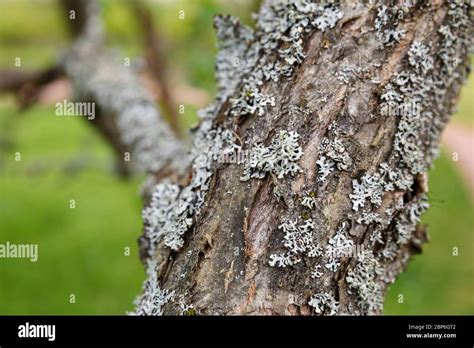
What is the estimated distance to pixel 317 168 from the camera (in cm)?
126

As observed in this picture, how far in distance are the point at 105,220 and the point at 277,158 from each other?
20.7 feet

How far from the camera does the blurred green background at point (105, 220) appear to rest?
374cm

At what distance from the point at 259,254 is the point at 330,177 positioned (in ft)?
0.76

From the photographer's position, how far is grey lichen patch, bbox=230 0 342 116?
1333 millimetres

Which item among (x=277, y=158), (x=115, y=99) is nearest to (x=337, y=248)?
(x=277, y=158)

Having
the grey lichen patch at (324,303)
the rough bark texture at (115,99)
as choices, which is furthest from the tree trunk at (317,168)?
the rough bark texture at (115,99)

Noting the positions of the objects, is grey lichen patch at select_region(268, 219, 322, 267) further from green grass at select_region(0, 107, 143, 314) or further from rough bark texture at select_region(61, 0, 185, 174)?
green grass at select_region(0, 107, 143, 314)

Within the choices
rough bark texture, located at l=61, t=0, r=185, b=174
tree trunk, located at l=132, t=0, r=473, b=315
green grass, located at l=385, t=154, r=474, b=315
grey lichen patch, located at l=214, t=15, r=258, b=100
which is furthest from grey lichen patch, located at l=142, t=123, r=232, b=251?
green grass, located at l=385, t=154, r=474, b=315

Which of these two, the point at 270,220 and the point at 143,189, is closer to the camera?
the point at 270,220

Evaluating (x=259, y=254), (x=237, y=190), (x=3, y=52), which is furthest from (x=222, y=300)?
(x=3, y=52)

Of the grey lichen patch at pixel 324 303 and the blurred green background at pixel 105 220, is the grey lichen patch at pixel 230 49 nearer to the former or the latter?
the grey lichen patch at pixel 324 303

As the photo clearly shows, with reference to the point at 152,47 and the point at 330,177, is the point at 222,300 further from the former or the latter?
the point at 152,47

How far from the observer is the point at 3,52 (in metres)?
16.0

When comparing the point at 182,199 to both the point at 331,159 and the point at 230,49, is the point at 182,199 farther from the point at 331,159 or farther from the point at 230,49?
the point at 230,49
